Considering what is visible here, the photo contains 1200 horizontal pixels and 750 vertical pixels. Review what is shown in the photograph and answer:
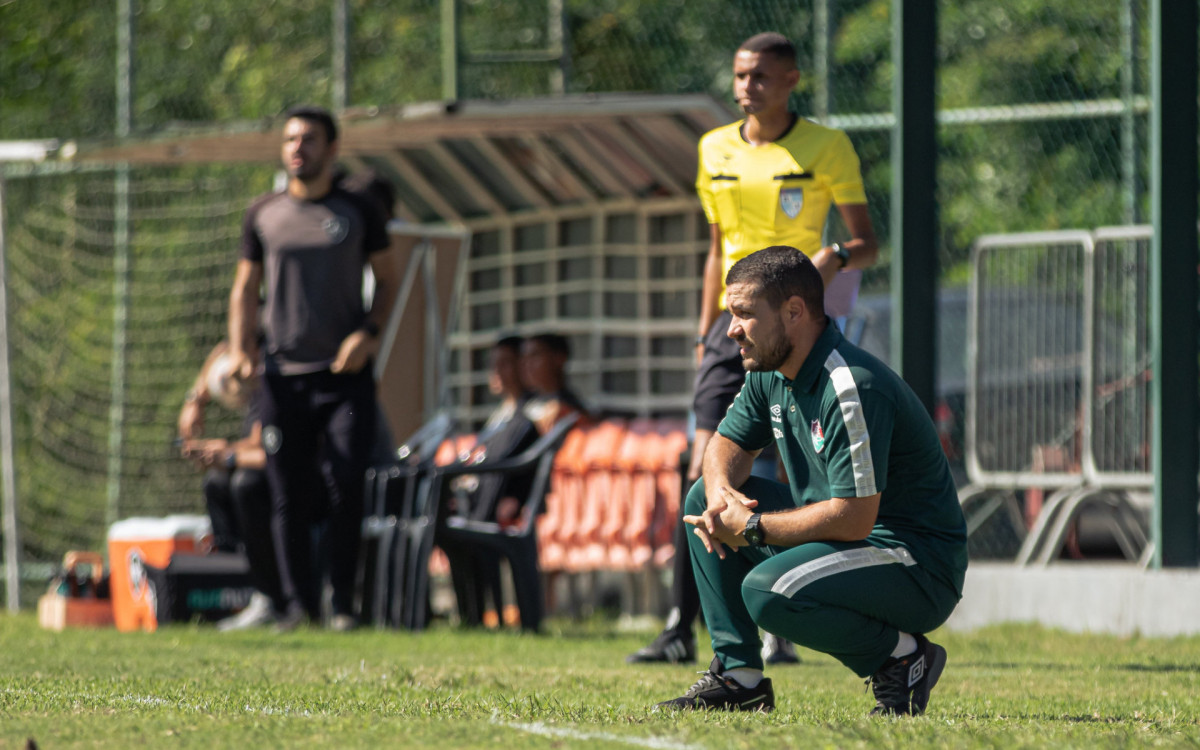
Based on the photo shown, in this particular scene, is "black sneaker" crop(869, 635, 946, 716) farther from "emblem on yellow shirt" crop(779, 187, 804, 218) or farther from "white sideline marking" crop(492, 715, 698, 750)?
"emblem on yellow shirt" crop(779, 187, 804, 218)

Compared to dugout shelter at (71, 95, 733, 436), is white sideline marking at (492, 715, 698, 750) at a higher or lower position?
lower

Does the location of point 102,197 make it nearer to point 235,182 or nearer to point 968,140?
point 235,182

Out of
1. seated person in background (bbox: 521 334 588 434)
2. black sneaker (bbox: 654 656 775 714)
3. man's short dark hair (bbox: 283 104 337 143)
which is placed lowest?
black sneaker (bbox: 654 656 775 714)

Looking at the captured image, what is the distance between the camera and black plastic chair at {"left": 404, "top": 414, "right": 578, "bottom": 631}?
29.8ft

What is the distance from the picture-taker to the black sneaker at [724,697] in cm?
491

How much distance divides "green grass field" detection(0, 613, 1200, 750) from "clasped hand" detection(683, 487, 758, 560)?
45 centimetres

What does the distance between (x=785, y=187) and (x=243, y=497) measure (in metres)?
3.87

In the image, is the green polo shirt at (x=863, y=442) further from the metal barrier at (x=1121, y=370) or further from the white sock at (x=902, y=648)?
the metal barrier at (x=1121, y=370)

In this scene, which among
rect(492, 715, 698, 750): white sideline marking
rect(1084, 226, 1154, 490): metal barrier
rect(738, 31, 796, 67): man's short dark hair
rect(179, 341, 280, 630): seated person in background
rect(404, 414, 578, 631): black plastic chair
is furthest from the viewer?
rect(1084, 226, 1154, 490): metal barrier

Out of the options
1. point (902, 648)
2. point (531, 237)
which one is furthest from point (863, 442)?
point (531, 237)

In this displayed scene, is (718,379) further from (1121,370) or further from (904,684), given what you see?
(1121,370)

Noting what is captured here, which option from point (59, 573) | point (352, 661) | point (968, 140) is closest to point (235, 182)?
point (968, 140)

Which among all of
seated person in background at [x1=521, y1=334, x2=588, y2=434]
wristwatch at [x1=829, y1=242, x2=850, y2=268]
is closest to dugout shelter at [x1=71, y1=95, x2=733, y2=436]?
seated person in background at [x1=521, y1=334, x2=588, y2=434]

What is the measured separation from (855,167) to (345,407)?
3064 millimetres
